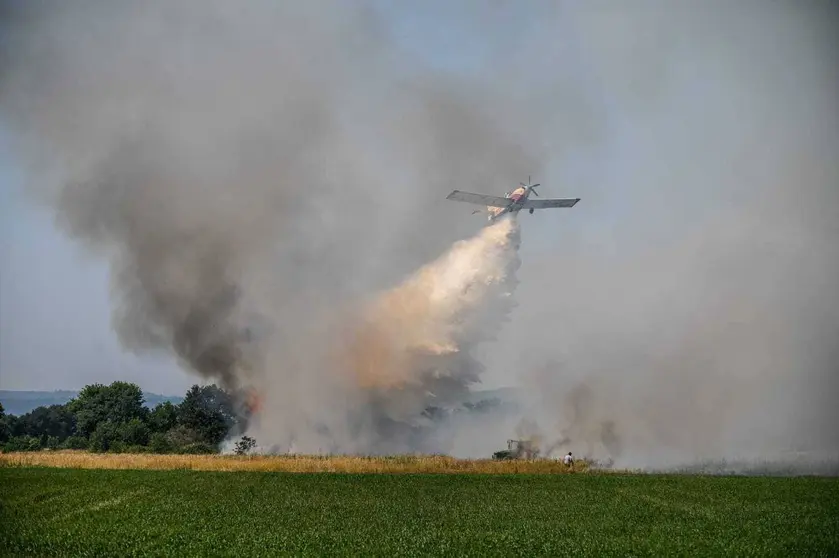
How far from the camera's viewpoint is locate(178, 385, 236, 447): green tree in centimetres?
6906

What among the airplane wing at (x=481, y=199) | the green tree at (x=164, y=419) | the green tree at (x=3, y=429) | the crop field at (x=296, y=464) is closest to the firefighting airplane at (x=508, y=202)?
the airplane wing at (x=481, y=199)

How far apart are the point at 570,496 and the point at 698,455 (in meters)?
26.9

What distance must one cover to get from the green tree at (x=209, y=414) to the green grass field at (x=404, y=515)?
20.3 m

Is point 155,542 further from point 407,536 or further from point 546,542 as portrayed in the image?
point 546,542

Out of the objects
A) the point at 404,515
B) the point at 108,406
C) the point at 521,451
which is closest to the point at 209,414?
the point at 108,406

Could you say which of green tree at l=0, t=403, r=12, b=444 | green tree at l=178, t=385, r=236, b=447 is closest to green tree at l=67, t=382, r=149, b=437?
green tree at l=178, t=385, r=236, b=447

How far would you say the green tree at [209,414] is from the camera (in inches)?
2719

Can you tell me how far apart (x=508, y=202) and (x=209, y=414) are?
3404cm

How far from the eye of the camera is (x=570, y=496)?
40406 mm

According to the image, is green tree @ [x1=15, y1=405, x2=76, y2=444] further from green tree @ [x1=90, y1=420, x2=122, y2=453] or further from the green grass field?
the green grass field

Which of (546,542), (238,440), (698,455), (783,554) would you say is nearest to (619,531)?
(546,542)

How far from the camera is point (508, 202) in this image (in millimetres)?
56250

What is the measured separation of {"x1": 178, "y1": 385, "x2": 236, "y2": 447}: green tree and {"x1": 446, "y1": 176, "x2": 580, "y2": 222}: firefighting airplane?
95.2 feet

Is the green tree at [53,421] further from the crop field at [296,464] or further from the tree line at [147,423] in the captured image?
the crop field at [296,464]
